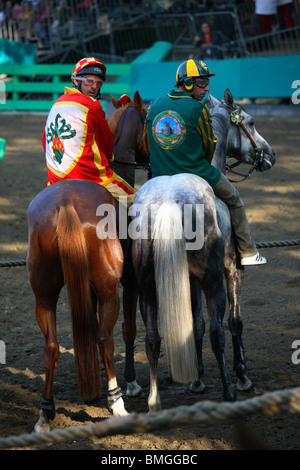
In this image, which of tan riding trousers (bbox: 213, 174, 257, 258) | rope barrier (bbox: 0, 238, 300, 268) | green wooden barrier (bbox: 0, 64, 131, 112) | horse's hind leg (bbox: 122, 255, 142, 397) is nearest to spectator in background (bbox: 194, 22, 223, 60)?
green wooden barrier (bbox: 0, 64, 131, 112)

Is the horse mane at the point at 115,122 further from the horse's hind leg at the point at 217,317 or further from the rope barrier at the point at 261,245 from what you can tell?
the horse's hind leg at the point at 217,317

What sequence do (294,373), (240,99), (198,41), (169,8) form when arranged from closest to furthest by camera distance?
(294,373)
(240,99)
(198,41)
(169,8)

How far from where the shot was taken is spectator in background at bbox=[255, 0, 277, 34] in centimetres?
1880

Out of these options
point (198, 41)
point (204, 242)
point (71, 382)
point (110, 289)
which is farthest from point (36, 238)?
point (198, 41)

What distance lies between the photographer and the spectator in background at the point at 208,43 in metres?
18.7

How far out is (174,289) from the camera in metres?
4.80

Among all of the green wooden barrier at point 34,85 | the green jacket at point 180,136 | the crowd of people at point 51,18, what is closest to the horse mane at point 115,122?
the green jacket at point 180,136

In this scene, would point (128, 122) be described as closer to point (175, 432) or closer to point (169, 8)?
point (175, 432)

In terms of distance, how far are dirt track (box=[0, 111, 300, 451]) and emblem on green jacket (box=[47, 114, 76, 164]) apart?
2082mm

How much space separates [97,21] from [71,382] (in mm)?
19469

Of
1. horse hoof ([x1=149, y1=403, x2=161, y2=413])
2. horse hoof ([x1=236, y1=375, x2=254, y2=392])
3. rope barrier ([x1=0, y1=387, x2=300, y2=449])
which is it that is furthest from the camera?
horse hoof ([x1=236, y1=375, x2=254, y2=392])

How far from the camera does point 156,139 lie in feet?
17.4

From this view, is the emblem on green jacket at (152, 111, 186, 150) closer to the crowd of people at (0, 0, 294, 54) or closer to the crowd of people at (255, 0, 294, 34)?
the crowd of people at (255, 0, 294, 34)

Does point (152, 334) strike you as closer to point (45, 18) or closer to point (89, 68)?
point (89, 68)
